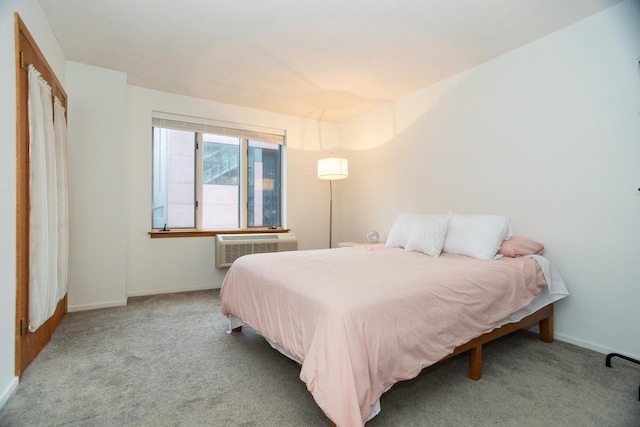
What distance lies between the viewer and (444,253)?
2715 millimetres

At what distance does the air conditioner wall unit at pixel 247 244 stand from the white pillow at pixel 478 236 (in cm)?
211

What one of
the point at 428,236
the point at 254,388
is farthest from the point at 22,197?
the point at 428,236

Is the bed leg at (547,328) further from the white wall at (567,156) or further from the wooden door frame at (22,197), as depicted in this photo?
the wooden door frame at (22,197)

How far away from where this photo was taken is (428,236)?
270 cm

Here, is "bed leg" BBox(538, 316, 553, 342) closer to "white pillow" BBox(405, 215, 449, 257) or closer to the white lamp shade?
"white pillow" BBox(405, 215, 449, 257)

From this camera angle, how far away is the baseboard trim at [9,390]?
5.14ft

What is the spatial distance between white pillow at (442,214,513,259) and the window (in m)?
2.70

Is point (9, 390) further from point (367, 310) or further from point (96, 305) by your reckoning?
point (367, 310)

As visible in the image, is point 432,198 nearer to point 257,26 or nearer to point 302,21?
point 302,21

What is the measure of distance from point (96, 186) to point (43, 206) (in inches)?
51.8

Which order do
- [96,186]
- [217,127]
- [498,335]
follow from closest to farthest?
[498,335] → [96,186] → [217,127]

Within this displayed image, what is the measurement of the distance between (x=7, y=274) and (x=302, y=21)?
8.03 ft

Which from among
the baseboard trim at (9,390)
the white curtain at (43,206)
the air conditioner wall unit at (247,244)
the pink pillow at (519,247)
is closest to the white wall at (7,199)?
the baseboard trim at (9,390)

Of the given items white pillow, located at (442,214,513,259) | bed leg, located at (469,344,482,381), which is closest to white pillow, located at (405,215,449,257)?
white pillow, located at (442,214,513,259)
